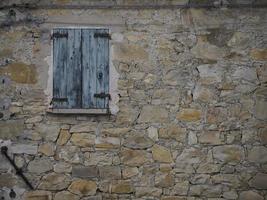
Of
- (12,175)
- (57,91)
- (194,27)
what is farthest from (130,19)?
(12,175)

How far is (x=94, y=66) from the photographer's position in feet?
22.5

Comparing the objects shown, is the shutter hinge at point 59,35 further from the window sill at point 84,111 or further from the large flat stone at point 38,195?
the large flat stone at point 38,195

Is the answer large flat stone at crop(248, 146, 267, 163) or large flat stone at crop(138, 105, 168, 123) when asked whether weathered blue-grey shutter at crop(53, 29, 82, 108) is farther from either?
large flat stone at crop(248, 146, 267, 163)

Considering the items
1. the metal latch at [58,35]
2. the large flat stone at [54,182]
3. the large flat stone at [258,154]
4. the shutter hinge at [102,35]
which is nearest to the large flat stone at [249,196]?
the large flat stone at [258,154]

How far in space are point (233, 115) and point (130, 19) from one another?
1832 mm

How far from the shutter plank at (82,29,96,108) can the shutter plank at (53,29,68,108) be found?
9.7 inches

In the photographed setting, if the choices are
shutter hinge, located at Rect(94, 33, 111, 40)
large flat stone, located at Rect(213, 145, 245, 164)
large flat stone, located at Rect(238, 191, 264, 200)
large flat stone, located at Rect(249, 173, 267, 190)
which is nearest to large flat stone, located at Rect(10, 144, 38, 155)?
shutter hinge, located at Rect(94, 33, 111, 40)

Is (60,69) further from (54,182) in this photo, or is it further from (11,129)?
(54,182)

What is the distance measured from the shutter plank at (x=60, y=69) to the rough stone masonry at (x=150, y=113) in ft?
0.31

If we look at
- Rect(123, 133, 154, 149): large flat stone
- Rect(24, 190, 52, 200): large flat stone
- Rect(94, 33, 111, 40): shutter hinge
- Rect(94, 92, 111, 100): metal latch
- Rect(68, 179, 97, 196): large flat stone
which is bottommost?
Rect(24, 190, 52, 200): large flat stone

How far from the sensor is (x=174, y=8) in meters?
6.90

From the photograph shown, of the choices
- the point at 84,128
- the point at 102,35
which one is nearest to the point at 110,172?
the point at 84,128

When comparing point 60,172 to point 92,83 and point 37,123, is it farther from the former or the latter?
point 92,83

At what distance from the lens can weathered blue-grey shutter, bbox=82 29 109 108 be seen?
682cm
